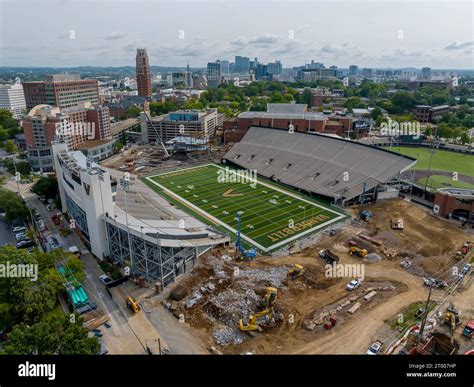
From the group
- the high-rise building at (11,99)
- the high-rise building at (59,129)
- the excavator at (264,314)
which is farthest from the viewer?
the high-rise building at (11,99)

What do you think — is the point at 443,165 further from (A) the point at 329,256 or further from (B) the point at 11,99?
(B) the point at 11,99

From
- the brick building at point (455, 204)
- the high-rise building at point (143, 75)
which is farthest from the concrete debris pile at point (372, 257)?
the high-rise building at point (143, 75)

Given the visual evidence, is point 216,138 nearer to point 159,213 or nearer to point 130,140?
point 130,140

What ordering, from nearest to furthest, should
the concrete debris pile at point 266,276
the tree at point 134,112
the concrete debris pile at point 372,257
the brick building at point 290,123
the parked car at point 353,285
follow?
the parked car at point 353,285 < the concrete debris pile at point 266,276 < the concrete debris pile at point 372,257 < the brick building at point 290,123 < the tree at point 134,112

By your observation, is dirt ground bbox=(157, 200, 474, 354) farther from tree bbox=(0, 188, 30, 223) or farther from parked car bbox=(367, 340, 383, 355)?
tree bbox=(0, 188, 30, 223)

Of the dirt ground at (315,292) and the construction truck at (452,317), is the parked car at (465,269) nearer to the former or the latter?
the dirt ground at (315,292)

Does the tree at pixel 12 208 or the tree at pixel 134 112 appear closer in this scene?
the tree at pixel 12 208

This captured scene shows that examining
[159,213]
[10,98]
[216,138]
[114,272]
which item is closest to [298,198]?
[159,213]
